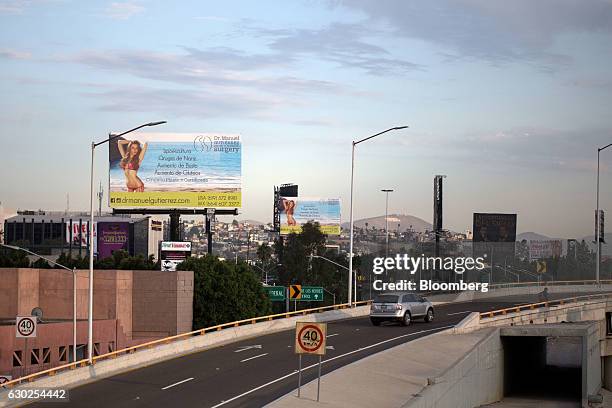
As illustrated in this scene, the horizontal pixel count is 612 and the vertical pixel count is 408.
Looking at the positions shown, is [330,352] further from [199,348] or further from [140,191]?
[140,191]

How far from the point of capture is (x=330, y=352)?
4006 centimetres

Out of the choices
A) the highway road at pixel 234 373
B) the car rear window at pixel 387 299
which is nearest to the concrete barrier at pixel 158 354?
the highway road at pixel 234 373

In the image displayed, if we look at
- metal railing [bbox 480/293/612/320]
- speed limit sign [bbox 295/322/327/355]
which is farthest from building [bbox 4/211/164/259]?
speed limit sign [bbox 295/322/327/355]

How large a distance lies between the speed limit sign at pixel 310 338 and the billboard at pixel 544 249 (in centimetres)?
6565

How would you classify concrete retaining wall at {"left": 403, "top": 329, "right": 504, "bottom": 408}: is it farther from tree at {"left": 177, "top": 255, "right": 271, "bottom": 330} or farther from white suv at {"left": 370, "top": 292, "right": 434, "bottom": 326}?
tree at {"left": 177, "top": 255, "right": 271, "bottom": 330}

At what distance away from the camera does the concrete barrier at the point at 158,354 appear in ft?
101

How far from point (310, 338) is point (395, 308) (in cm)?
2472

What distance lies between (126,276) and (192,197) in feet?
59.4

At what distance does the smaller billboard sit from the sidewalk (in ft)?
146

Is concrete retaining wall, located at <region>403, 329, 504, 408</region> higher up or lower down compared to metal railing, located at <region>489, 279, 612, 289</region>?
lower down

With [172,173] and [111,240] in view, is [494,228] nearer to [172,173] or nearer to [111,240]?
[111,240]

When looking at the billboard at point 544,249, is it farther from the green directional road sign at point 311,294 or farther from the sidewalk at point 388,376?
the sidewalk at point 388,376

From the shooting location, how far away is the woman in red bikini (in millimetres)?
87062

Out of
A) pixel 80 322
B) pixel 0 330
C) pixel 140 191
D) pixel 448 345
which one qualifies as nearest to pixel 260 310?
pixel 140 191
